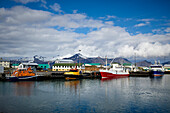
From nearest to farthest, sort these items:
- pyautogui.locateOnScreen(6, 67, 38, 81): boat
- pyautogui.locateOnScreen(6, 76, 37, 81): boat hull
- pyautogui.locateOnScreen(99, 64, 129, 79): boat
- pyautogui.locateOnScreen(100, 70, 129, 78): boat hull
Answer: pyautogui.locateOnScreen(6, 76, 37, 81): boat hull
pyautogui.locateOnScreen(6, 67, 38, 81): boat
pyautogui.locateOnScreen(100, 70, 129, 78): boat hull
pyautogui.locateOnScreen(99, 64, 129, 79): boat

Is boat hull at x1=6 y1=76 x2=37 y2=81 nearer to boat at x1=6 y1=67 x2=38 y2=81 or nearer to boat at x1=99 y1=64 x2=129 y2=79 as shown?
boat at x1=6 y1=67 x2=38 y2=81

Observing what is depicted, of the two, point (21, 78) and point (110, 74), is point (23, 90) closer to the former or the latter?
point (21, 78)

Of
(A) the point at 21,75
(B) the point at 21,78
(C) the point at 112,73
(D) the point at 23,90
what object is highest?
(A) the point at 21,75

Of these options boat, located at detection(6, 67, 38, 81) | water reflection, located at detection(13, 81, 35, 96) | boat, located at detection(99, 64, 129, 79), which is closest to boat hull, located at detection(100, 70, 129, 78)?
boat, located at detection(99, 64, 129, 79)

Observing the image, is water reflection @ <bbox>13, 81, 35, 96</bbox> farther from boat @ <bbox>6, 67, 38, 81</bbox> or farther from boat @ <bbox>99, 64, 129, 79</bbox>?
boat @ <bbox>99, 64, 129, 79</bbox>

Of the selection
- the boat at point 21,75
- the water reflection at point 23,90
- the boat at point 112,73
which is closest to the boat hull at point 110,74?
the boat at point 112,73

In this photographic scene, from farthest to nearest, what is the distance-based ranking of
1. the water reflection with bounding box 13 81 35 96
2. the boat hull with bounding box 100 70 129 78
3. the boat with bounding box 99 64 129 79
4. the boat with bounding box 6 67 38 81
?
the boat with bounding box 99 64 129 79 < the boat hull with bounding box 100 70 129 78 < the boat with bounding box 6 67 38 81 < the water reflection with bounding box 13 81 35 96

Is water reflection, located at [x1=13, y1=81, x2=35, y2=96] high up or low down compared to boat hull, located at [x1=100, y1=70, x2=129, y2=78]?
down

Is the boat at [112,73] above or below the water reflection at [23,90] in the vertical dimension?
above

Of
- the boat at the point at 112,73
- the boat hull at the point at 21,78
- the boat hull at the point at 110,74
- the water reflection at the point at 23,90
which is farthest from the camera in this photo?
the boat at the point at 112,73

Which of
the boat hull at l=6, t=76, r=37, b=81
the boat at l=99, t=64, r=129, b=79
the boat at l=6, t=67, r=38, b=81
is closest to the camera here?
the boat hull at l=6, t=76, r=37, b=81

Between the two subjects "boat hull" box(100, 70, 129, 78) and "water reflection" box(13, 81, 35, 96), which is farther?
"boat hull" box(100, 70, 129, 78)

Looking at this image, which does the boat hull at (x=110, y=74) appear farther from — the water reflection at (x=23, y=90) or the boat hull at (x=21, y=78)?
the water reflection at (x=23, y=90)

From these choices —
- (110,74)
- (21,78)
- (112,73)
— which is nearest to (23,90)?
(21,78)
